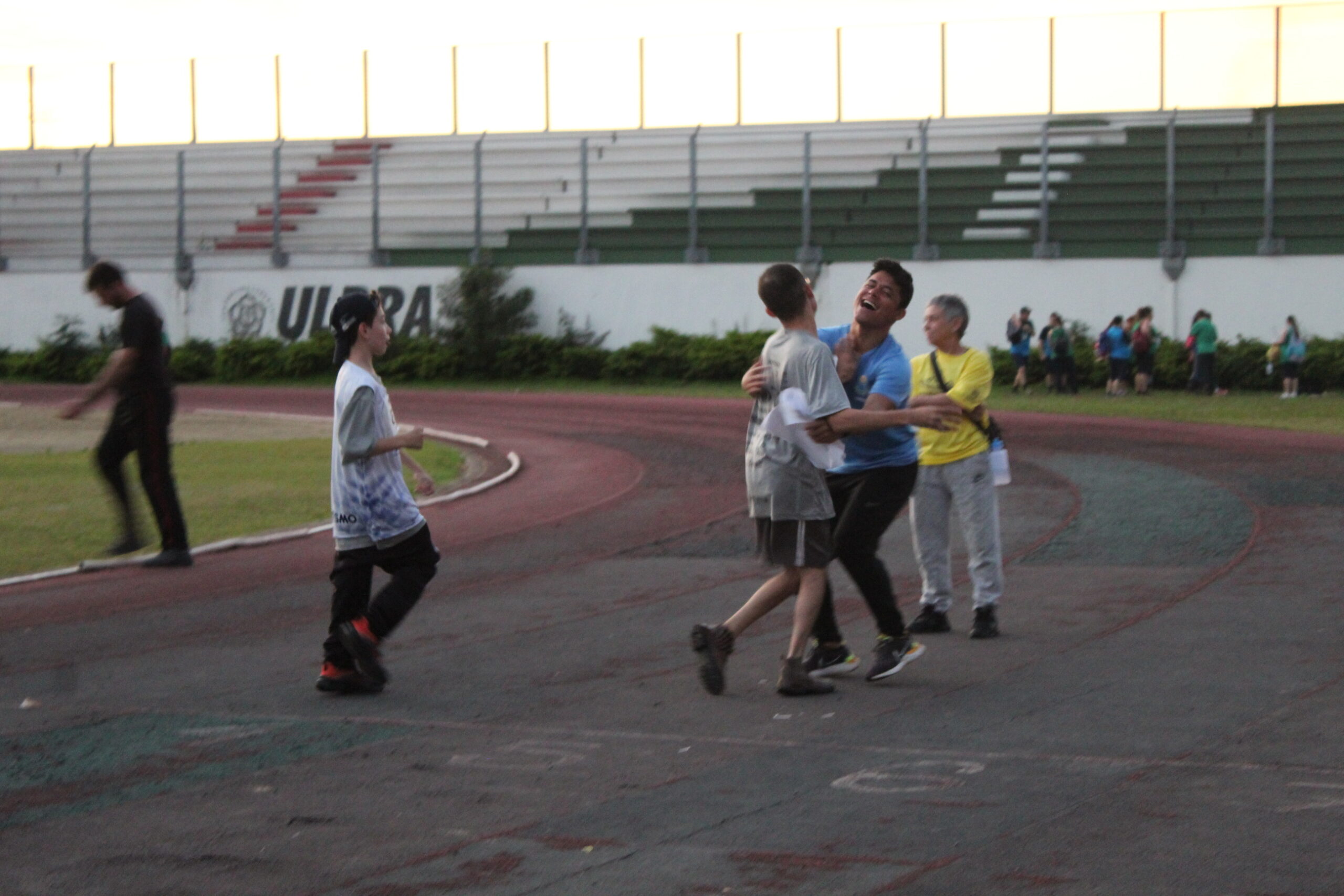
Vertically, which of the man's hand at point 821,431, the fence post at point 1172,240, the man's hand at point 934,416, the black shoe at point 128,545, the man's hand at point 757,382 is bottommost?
the black shoe at point 128,545

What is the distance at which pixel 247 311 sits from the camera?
122 ft

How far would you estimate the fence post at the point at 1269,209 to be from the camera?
3117 centimetres

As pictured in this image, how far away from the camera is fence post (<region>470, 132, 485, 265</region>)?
36.8 metres

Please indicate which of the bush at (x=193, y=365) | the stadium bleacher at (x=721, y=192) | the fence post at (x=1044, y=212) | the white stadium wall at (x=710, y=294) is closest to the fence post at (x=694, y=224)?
the stadium bleacher at (x=721, y=192)

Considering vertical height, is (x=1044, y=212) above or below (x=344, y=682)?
above

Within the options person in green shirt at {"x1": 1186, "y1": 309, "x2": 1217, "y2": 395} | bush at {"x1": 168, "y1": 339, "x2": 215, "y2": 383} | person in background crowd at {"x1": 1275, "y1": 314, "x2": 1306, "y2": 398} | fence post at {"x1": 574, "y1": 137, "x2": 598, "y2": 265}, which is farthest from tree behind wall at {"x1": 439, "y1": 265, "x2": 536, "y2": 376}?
person in background crowd at {"x1": 1275, "y1": 314, "x2": 1306, "y2": 398}

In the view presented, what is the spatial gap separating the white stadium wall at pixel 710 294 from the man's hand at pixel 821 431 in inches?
997

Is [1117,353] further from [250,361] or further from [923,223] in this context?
[250,361]

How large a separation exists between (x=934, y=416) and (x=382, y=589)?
2.52m

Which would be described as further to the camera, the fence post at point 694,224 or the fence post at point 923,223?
the fence post at point 694,224

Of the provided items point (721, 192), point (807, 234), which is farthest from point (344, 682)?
point (721, 192)

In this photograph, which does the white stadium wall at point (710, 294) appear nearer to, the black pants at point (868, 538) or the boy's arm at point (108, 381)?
the boy's arm at point (108, 381)

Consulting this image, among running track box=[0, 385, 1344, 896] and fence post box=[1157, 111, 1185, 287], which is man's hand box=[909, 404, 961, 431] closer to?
running track box=[0, 385, 1344, 896]

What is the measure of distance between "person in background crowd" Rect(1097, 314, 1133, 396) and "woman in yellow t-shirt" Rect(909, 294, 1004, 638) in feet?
65.2
